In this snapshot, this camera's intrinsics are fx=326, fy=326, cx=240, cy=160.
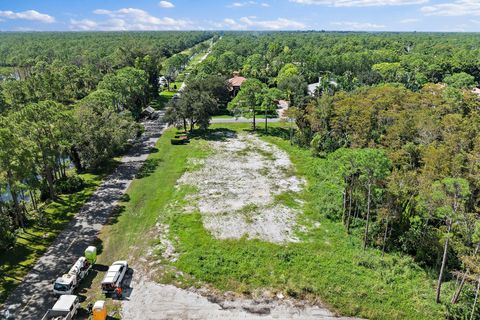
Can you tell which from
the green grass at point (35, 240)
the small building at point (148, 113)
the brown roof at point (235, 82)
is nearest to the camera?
the green grass at point (35, 240)

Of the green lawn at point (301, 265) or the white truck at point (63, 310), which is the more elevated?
the white truck at point (63, 310)

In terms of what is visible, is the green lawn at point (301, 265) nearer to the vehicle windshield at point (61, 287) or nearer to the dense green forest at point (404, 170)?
the dense green forest at point (404, 170)

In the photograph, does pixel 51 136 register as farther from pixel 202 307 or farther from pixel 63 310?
pixel 202 307

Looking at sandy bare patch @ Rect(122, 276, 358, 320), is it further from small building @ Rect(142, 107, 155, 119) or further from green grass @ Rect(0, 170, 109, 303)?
small building @ Rect(142, 107, 155, 119)

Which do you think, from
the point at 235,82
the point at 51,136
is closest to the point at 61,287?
the point at 51,136

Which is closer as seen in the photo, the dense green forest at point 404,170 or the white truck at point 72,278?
the dense green forest at point 404,170

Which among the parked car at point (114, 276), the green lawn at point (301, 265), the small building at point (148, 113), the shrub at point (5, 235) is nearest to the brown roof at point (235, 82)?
the small building at point (148, 113)
